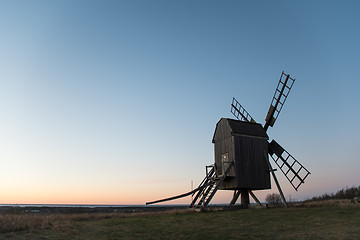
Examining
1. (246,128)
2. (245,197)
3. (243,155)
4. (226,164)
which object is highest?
(246,128)

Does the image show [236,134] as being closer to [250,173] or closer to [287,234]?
[250,173]

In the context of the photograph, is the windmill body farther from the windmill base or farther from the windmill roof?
the windmill base

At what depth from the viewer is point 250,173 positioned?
25359 mm

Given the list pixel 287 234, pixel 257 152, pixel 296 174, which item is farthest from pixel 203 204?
pixel 287 234

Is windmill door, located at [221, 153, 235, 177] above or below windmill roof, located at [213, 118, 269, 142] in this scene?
below

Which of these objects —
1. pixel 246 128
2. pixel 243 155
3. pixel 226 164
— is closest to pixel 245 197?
pixel 226 164

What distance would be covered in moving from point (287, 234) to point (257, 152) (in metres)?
14.8

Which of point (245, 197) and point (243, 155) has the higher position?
point (243, 155)

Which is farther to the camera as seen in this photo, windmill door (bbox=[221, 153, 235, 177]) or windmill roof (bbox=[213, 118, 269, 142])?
windmill roof (bbox=[213, 118, 269, 142])

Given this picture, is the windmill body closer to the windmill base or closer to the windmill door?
the windmill door

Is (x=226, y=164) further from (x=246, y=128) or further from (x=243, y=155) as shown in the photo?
(x=246, y=128)

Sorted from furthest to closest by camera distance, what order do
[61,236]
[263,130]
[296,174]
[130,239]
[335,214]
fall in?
1. [263,130]
2. [296,174]
3. [335,214]
4. [61,236]
5. [130,239]

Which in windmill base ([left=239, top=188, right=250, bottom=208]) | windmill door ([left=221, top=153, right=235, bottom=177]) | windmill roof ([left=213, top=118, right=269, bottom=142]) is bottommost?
windmill base ([left=239, top=188, right=250, bottom=208])

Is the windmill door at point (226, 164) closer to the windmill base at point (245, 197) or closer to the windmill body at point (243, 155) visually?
the windmill body at point (243, 155)
